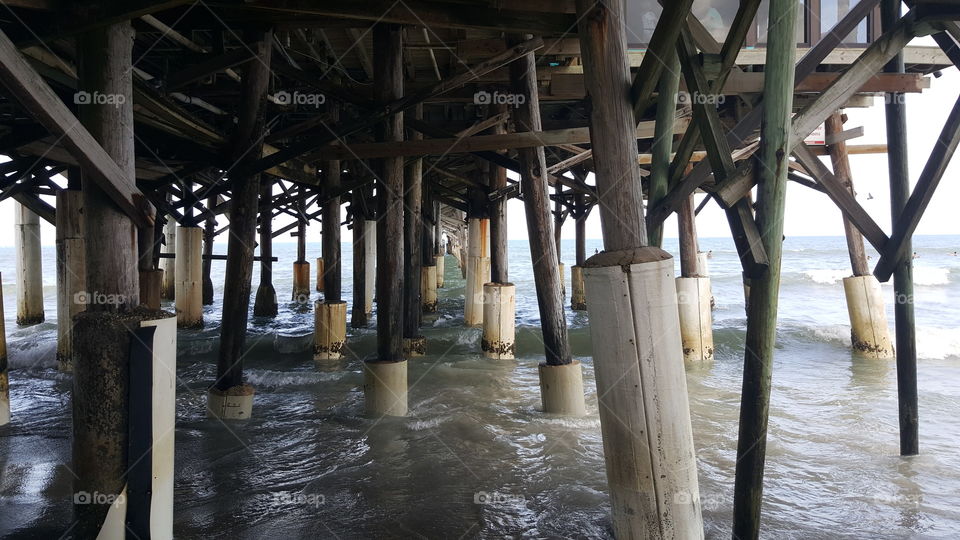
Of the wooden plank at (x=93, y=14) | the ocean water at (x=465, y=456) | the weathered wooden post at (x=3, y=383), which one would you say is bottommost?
the ocean water at (x=465, y=456)

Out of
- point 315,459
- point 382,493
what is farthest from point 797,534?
point 315,459

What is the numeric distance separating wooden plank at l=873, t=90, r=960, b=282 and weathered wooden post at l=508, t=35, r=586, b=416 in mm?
2236

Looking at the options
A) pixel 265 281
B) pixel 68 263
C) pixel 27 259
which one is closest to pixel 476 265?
pixel 265 281

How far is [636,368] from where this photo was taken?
7.84 feet

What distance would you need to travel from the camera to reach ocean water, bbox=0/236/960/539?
3197 mm

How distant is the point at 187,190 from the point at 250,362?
2.92 meters

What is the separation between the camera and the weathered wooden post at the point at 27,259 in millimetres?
8992

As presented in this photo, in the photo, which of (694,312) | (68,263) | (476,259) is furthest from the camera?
(476,259)

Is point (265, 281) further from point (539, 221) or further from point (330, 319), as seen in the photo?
point (539, 221)

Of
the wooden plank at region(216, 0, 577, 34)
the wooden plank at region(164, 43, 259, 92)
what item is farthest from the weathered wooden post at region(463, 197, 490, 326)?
the wooden plank at region(216, 0, 577, 34)

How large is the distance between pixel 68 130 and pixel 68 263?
15.1 ft

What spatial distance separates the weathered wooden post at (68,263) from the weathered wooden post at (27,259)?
10.0 ft

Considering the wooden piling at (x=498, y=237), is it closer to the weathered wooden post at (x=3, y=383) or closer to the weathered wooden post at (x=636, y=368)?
the weathered wooden post at (x=3, y=383)

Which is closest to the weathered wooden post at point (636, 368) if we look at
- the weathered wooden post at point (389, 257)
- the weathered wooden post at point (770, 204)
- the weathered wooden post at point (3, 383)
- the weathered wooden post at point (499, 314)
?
the weathered wooden post at point (770, 204)
